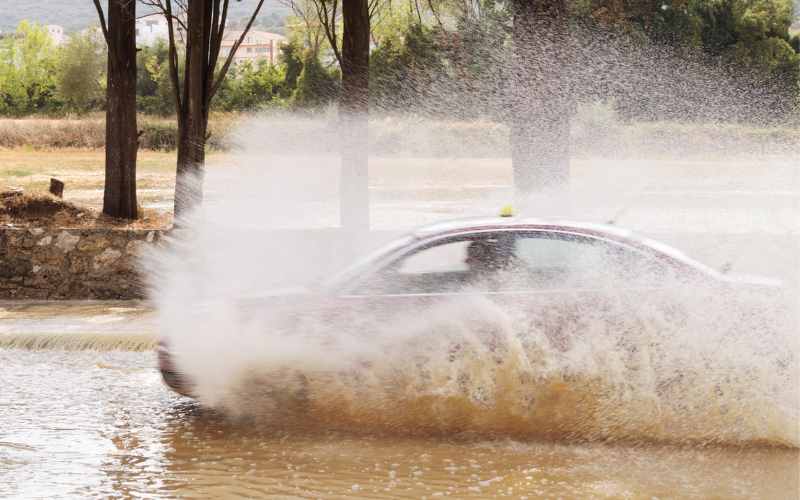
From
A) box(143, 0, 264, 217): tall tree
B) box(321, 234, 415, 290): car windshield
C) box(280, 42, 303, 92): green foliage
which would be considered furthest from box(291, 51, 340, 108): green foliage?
box(321, 234, 415, 290): car windshield

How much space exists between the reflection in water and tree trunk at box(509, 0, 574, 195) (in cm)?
699

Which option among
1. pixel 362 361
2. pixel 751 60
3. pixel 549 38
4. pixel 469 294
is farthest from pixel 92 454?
pixel 751 60

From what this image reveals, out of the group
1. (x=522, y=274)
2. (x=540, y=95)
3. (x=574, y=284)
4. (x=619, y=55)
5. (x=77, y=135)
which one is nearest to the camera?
(x=574, y=284)

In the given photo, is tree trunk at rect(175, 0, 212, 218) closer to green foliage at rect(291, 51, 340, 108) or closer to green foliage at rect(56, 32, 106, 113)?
green foliage at rect(291, 51, 340, 108)

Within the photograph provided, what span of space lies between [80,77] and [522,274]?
71.5 metres

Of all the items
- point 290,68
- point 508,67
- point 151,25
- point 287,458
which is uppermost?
point 151,25

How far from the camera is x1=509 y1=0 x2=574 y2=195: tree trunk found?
12891 millimetres

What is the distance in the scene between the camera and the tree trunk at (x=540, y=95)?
12891mm

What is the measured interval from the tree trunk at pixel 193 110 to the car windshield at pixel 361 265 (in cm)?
750

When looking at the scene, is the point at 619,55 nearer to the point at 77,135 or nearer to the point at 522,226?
the point at 522,226

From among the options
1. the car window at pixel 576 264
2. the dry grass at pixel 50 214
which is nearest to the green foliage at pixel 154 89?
the dry grass at pixel 50 214

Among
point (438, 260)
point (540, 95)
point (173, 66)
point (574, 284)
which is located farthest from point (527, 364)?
point (173, 66)

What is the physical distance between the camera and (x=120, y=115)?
15.8m

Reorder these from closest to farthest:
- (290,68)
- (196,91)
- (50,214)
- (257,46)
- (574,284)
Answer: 1. (574,284)
2. (196,91)
3. (50,214)
4. (290,68)
5. (257,46)
